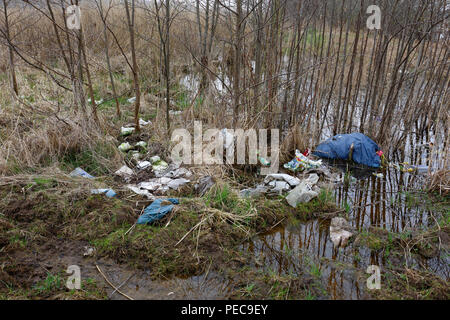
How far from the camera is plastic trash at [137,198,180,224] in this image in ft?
10.1

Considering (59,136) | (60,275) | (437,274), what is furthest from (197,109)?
(437,274)

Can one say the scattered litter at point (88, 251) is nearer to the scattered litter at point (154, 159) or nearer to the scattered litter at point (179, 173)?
the scattered litter at point (179, 173)

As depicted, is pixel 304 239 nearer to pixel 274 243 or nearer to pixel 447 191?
pixel 274 243

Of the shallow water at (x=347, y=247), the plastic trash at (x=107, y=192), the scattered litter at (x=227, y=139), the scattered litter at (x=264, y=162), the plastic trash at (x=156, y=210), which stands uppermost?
the scattered litter at (x=227, y=139)

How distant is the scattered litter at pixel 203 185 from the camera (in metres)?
3.59

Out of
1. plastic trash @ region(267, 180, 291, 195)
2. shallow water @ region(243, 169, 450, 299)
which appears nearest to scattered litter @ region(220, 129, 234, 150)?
plastic trash @ region(267, 180, 291, 195)

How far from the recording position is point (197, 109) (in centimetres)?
521

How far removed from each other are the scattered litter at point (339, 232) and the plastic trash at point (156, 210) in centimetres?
154

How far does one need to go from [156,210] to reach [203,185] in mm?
695

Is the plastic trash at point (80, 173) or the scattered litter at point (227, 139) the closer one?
the plastic trash at point (80, 173)

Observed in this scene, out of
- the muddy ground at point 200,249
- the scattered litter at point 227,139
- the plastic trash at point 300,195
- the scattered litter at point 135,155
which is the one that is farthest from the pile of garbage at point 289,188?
the scattered litter at point 135,155

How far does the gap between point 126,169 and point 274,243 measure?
205 centimetres

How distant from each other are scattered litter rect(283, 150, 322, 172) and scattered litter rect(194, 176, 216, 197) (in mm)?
1394

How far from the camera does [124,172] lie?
4027 mm
